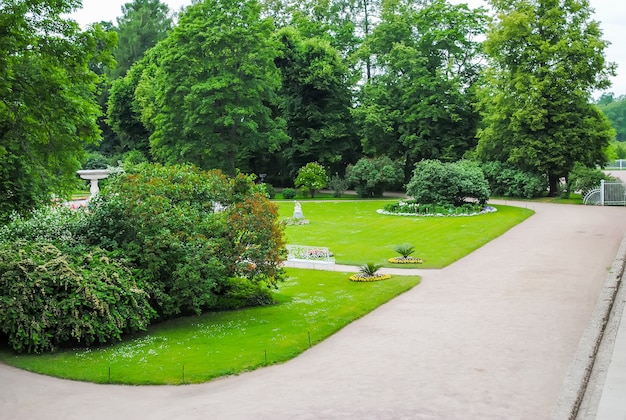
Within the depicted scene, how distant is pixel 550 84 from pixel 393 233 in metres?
21.1

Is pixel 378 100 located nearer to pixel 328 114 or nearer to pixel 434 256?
pixel 328 114

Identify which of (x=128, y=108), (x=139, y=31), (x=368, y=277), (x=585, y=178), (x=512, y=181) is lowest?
(x=368, y=277)

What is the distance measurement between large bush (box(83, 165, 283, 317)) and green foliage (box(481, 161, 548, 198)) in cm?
3230

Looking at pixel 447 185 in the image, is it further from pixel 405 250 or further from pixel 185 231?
pixel 185 231

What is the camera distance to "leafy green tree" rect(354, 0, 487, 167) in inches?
2040

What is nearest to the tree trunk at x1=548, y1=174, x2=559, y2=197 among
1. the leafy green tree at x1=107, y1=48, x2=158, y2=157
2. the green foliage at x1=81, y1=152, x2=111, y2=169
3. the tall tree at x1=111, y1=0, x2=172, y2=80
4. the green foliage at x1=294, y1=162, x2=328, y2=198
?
the green foliage at x1=294, y1=162, x2=328, y2=198

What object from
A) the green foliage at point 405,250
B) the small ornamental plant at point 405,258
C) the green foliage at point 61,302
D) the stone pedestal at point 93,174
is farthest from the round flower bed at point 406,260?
the stone pedestal at point 93,174

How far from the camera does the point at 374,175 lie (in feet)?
159

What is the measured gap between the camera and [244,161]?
200 ft

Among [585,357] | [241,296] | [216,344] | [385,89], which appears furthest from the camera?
[385,89]

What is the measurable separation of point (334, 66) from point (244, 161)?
13035mm

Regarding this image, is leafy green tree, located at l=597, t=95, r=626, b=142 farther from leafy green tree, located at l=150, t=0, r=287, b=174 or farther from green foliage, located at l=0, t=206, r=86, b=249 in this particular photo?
green foliage, located at l=0, t=206, r=86, b=249

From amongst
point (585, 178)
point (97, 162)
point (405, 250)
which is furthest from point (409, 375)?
point (97, 162)

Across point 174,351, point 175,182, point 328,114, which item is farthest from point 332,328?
point 328,114
